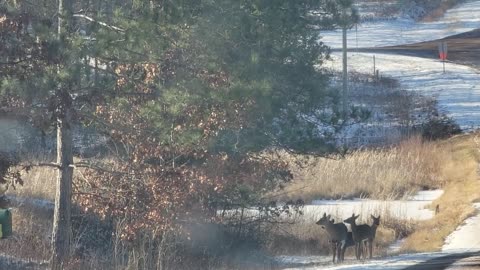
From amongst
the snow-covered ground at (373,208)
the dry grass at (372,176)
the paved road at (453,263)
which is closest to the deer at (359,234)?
the paved road at (453,263)

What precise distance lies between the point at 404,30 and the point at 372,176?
41016 mm

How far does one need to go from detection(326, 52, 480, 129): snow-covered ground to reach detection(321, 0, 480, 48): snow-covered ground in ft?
18.2

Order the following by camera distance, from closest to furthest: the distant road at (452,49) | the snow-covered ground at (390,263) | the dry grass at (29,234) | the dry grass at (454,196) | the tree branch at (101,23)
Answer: the snow-covered ground at (390,263) → the tree branch at (101,23) → the dry grass at (29,234) → the dry grass at (454,196) → the distant road at (452,49)

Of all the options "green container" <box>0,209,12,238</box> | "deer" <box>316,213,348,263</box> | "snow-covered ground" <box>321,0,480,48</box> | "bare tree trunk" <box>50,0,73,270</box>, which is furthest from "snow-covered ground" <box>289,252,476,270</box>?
"snow-covered ground" <box>321,0,480,48</box>

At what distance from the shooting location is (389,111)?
35.4 meters

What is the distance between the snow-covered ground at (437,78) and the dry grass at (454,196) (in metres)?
3.88

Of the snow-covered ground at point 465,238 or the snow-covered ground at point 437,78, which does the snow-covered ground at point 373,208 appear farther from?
the snow-covered ground at point 437,78

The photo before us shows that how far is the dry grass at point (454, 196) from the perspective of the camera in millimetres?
17641

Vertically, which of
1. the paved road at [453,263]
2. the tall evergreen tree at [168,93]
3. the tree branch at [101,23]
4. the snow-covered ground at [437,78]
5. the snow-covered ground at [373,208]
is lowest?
the paved road at [453,263]

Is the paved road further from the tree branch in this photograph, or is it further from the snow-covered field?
the tree branch

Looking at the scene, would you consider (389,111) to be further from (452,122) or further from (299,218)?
(299,218)

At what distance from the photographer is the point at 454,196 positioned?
2289 centimetres

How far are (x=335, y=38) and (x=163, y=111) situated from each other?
148 ft

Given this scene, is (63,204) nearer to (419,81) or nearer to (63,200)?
(63,200)
